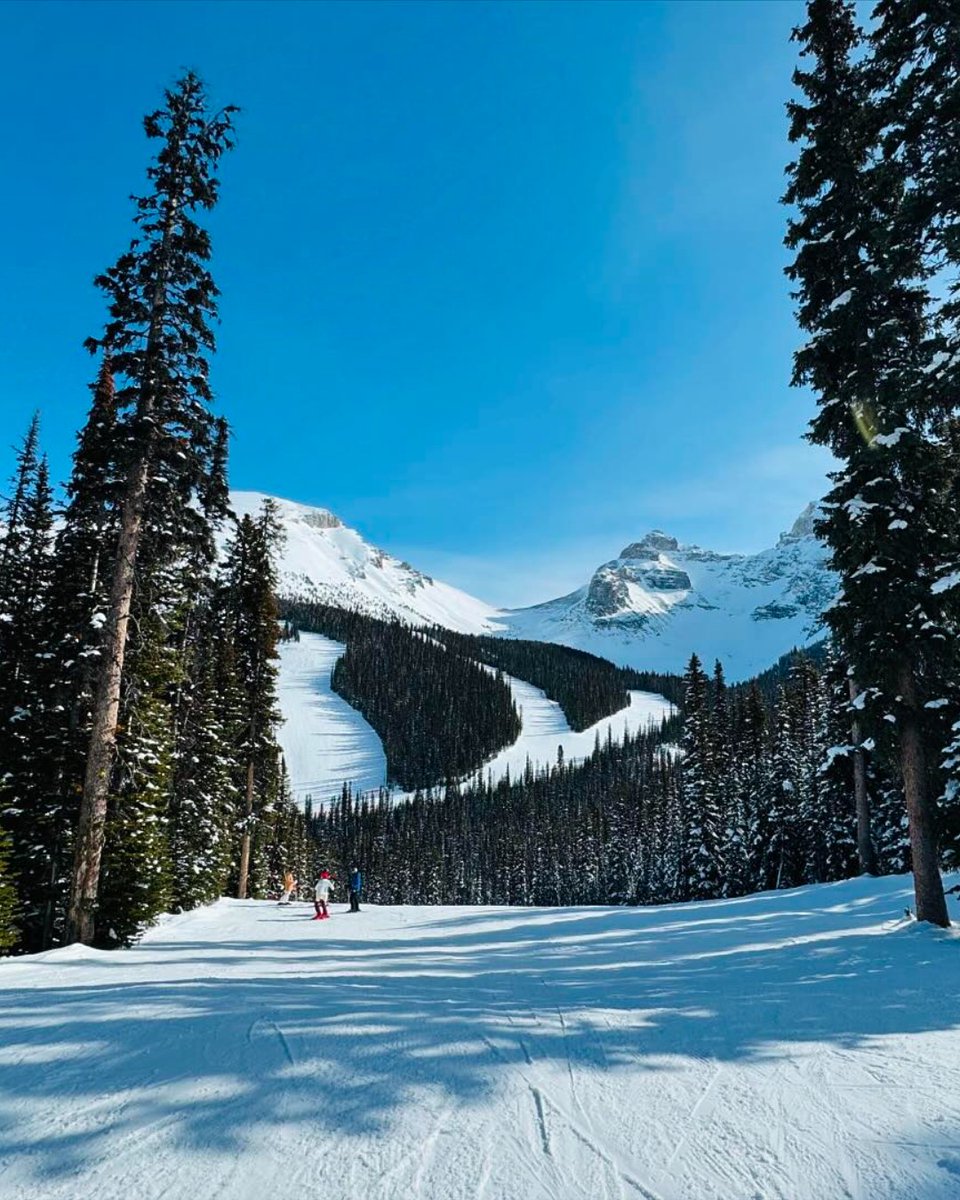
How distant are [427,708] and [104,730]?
154822 millimetres

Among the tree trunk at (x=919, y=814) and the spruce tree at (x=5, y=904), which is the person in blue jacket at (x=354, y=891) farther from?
the tree trunk at (x=919, y=814)

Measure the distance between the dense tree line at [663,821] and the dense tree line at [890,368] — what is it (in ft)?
6.16

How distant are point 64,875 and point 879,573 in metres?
20.6

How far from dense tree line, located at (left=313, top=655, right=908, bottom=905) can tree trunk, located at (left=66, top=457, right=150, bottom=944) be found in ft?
50.3

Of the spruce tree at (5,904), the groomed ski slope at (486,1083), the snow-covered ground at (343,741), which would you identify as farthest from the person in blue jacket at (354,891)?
the snow-covered ground at (343,741)

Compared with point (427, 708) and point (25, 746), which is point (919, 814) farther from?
point (427, 708)

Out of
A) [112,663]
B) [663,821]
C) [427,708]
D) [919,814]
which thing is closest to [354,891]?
[112,663]

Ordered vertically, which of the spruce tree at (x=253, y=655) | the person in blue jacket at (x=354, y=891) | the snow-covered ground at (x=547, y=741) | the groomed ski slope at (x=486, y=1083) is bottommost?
the person in blue jacket at (x=354, y=891)

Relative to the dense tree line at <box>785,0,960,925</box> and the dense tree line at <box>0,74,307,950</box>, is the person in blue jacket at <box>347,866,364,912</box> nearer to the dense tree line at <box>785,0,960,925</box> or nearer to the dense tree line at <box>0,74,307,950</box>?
the dense tree line at <box>0,74,307,950</box>

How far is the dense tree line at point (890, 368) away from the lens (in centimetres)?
1092

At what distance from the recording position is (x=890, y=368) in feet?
42.9

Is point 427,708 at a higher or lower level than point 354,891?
higher

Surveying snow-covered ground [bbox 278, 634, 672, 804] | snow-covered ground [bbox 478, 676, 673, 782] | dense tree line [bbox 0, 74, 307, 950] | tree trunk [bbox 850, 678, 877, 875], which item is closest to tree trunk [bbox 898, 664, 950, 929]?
tree trunk [bbox 850, 678, 877, 875]

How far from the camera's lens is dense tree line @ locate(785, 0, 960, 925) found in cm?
1092
